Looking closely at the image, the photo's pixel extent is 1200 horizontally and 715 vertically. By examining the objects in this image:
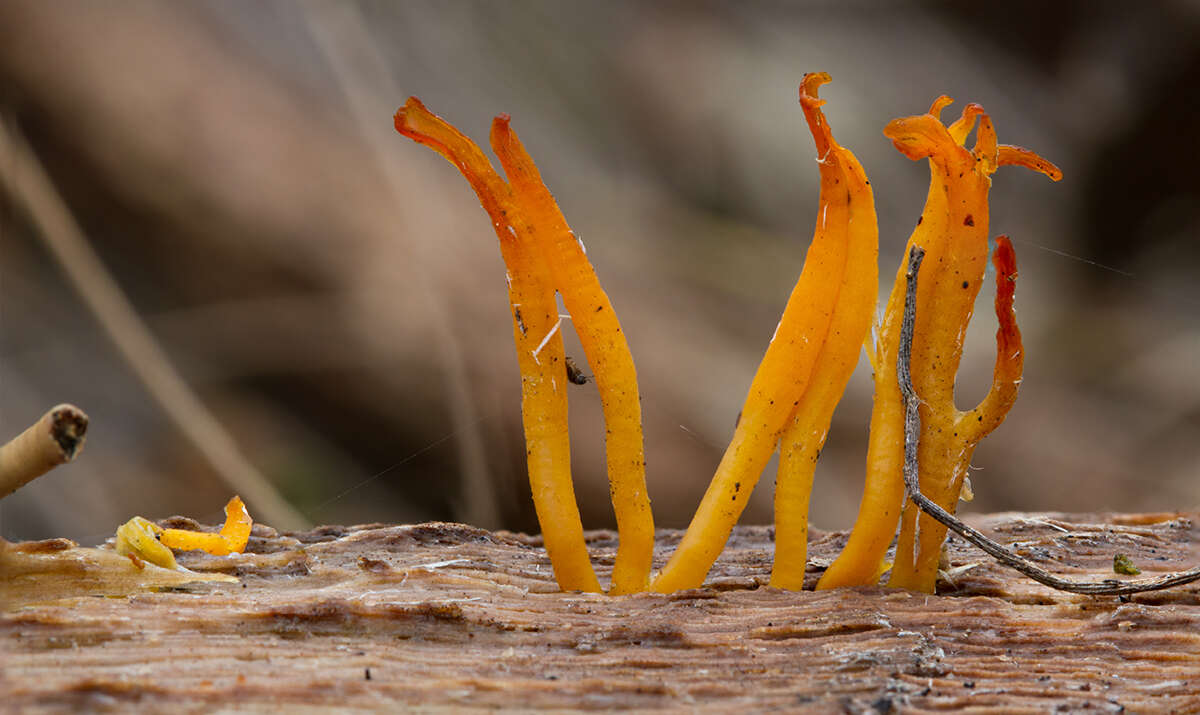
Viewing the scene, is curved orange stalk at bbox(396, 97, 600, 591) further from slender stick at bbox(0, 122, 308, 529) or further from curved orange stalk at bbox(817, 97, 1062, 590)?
slender stick at bbox(0, 122, 308, 529)

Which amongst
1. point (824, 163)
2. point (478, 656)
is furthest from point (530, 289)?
point (478, 656)

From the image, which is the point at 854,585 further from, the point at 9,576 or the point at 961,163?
the point at 9,576

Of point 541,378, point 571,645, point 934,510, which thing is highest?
point 541,378

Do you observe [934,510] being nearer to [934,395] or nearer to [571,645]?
[934,395]

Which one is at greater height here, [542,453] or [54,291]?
[54,291]

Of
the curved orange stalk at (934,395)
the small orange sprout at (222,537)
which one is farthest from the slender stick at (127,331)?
the curved orange stalk at (934,395)

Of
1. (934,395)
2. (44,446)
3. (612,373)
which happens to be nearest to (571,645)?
(612,373)
